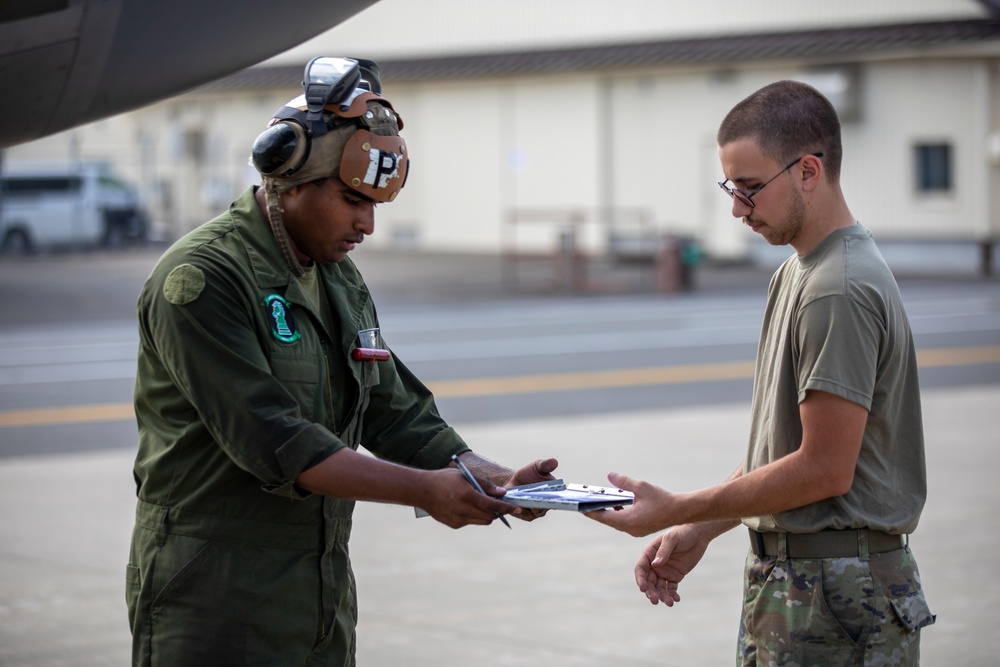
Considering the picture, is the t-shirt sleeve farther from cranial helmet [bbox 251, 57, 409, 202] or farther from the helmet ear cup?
the helmet ear cup

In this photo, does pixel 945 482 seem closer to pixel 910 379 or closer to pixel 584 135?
pixel 910 379

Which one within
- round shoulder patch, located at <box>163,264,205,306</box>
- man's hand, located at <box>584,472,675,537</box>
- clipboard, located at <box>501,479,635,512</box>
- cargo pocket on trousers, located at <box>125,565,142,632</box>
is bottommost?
cargo pocket on trousers, located at <box>125,565,142,632</box>

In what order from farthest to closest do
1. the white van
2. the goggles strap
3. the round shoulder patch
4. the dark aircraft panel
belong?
the white van, the dark aircraft panel, the goggles strap, the round shoulder patch

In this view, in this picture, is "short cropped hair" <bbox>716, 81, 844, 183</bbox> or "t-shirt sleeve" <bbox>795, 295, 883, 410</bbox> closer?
"t-shirt sleeve" <bbox>795, 295, 883, 410</bbox>

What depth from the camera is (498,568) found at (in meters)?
6.44

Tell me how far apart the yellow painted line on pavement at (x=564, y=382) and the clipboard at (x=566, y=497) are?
9.07 meters

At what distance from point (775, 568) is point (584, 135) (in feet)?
91.6

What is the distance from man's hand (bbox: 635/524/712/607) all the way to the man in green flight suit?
560mm

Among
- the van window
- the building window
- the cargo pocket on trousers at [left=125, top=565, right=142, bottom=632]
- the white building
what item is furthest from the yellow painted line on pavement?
the van window

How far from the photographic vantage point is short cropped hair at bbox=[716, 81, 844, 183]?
2.76 metres

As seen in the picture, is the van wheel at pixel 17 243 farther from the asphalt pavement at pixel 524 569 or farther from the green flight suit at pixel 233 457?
the green flight suit at pixel 233 457

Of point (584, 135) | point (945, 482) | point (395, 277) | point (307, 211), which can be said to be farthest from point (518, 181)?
point (307, 211)

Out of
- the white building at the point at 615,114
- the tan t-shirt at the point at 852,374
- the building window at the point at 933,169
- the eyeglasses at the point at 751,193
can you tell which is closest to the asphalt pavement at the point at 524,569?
the tan t-shirt at the point at 852,374

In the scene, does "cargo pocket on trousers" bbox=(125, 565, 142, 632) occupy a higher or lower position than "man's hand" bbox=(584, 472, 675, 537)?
lower
